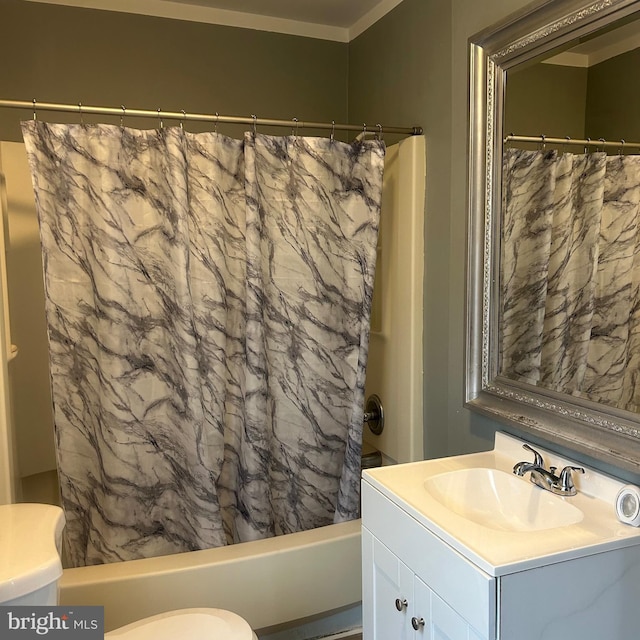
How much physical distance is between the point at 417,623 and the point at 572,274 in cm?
92

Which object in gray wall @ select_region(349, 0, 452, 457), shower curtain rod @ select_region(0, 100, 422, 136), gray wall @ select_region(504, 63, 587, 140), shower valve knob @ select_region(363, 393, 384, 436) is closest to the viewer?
gray wall @ select_region(504, 63, 587, 140)

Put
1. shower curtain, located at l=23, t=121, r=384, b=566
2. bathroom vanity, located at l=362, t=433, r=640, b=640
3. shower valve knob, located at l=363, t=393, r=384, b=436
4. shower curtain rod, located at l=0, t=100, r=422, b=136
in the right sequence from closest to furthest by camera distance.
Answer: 1. bathroom vanity, located at l=362, t=433, r=640, b=640
2. shower curtain rod, located at l=0, t=100, r=422, b=136
3. shower curtain, located at l=23, t=121, r=384, b=566
4. shower valve knob, located at l=363, t=393, r=384, b=436

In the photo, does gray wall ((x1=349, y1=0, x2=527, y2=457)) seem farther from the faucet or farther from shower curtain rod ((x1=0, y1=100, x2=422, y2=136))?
the faucet

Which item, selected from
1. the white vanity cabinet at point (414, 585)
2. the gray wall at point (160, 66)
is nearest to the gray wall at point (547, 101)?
the white vanity cabinet at point (414, 585)

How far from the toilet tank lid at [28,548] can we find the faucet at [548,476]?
112 centimetres

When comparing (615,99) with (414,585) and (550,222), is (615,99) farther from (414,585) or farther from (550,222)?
(414,585)

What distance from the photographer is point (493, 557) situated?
1063mm

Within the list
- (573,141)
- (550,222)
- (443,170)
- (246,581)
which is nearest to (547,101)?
(573,141)

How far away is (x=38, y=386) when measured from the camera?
2.31 meters

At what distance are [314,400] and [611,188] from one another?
1188 mm

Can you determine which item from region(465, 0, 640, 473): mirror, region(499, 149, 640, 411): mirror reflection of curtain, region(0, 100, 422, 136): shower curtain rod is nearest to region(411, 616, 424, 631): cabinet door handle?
region(465, 0, 640, 473): mirror

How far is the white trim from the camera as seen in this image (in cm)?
233

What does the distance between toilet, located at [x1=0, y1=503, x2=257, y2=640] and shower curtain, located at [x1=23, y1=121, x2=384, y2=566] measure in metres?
0.43

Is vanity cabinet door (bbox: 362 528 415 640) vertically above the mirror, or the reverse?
the mirror
